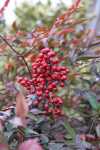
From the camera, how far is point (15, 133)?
1.00m

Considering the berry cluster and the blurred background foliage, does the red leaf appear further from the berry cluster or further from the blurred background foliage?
the blurred background foliage

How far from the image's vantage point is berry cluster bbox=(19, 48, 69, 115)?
3.90ft

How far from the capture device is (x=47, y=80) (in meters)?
1.20

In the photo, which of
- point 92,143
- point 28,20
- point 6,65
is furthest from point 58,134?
point 28,20

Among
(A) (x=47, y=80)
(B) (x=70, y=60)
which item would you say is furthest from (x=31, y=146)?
(B) (x=70, y=60)

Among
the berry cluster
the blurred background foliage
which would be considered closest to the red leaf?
the berry cluster

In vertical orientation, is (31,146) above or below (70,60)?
below

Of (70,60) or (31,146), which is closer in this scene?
(31,146)

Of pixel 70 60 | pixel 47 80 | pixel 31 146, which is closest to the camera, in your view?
pixel 31 146

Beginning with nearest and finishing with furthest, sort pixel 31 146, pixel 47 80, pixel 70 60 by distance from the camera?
pixel 31 146
pixel 47 80
pixel 70 60

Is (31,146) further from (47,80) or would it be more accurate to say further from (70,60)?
(70,60)

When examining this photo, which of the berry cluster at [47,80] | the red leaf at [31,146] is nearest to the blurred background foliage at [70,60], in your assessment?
the berry cluster at [47,80]

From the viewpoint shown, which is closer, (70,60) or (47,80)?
(47,80)

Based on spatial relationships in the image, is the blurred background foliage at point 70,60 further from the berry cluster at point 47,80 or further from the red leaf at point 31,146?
the red leaf at point 31,146
